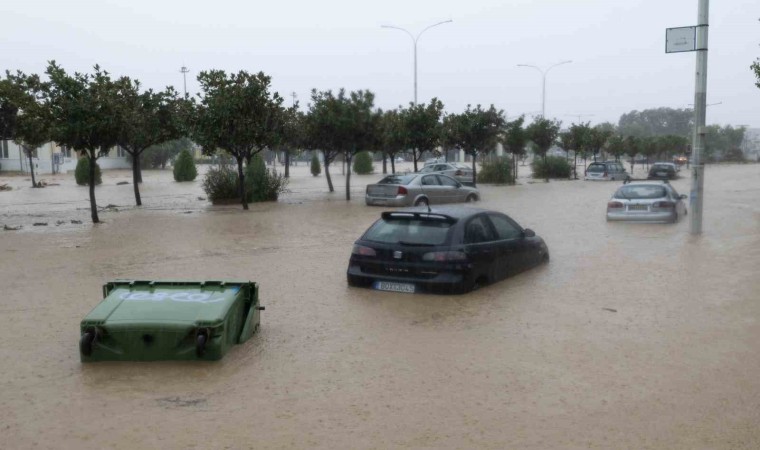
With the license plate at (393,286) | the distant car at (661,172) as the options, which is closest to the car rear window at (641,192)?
the license plate at (393,286)

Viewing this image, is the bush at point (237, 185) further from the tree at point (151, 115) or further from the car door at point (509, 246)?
the car door at point (509, 246)

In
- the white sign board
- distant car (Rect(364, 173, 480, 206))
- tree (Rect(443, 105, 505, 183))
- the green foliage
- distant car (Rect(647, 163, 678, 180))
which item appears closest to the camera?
Result: the white sign board

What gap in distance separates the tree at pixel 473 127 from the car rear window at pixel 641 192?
59.7 ft

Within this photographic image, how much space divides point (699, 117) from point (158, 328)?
1390 centimetres

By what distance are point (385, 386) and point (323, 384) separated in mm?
526

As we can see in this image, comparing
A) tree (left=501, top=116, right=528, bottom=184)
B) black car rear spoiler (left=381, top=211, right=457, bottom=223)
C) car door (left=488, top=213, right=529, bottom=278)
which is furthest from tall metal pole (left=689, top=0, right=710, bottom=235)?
tree (left=501, top=116, right=528, bottom=184)

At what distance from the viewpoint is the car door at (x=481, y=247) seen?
985 centimetres

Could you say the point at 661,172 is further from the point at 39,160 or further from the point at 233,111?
the point at 39,160

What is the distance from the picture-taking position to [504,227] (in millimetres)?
11125

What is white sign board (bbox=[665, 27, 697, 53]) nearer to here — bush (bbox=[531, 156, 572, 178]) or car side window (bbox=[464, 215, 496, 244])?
car side window (bbox=[464, 215, 496, 244])

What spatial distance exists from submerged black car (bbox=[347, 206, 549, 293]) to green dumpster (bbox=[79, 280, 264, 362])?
3182 mm

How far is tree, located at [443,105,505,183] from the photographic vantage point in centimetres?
3788

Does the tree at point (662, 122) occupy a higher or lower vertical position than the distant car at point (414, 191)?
higher

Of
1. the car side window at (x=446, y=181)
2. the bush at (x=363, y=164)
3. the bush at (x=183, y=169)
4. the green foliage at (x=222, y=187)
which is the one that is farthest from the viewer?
the bush at (x=363, y=164)
